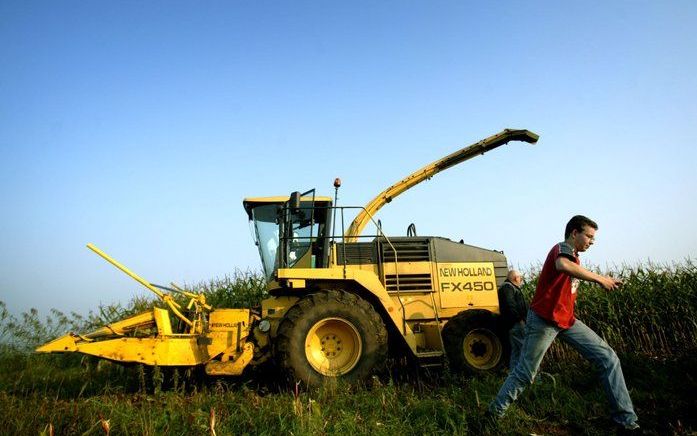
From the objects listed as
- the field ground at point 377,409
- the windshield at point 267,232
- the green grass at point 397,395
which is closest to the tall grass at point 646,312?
the green grass at point 397,395

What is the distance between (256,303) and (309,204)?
390 centimetres

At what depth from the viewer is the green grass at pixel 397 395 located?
12.8 ft

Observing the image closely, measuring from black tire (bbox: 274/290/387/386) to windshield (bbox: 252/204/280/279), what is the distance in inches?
56.3

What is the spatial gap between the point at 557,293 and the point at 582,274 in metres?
0.39

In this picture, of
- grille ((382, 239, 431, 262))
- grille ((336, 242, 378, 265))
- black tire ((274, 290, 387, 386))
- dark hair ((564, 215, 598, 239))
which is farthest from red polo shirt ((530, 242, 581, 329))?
grille ((336, 242, 378, 265))

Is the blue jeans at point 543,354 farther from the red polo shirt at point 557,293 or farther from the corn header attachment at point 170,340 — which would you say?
the corn header attachment at point 170,340

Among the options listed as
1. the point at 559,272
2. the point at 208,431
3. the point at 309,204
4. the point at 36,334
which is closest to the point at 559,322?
the point at 559,272

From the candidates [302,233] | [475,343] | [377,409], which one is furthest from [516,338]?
[302,233]

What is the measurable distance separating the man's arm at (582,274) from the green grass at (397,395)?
1.47 meters

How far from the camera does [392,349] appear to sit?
6.74 m

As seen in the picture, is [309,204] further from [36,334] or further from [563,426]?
[36,334]

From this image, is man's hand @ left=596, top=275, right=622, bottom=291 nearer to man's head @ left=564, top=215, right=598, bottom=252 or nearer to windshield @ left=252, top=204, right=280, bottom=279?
man's head @ left=564, top=215, right=598, bottom=252

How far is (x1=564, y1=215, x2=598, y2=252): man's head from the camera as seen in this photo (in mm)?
3924

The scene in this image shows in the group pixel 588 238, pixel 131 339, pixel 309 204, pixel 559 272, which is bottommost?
pixel 131 339
